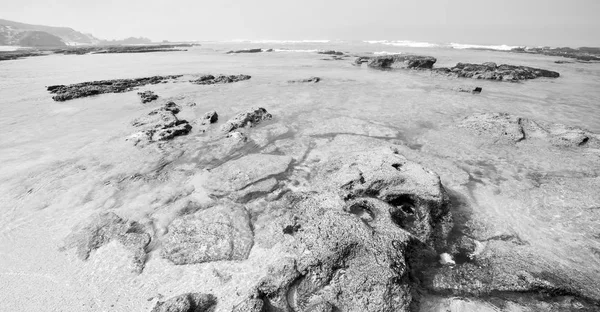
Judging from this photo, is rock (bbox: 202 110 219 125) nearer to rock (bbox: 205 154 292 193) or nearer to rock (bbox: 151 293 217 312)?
rock (bbox: 205 154 292 193)

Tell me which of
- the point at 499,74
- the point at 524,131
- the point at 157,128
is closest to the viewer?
the point at 524,131

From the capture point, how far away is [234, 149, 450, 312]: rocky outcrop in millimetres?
3473

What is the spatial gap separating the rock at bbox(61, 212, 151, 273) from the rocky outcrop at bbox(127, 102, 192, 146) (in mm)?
4389

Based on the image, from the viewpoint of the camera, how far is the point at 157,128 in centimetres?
1005

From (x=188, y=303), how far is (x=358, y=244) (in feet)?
7.54

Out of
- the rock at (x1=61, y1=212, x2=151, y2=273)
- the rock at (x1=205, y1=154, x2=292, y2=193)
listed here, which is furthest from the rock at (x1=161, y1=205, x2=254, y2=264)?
the rock at (x1=205, y1=154, x2=292, y2=193)

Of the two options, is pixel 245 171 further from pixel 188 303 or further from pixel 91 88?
pixel 91 88

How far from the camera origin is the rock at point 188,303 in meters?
3.42

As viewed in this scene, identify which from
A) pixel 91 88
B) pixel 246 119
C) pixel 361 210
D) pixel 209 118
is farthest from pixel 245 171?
pixel 91 88

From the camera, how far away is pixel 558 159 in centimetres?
802

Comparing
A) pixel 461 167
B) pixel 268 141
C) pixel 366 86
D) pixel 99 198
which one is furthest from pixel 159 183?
pixel 366 86

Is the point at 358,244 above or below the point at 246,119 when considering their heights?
below

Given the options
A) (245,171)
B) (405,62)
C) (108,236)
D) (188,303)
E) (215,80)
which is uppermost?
(405,62)

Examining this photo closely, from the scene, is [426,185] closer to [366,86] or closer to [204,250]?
[204,250]
